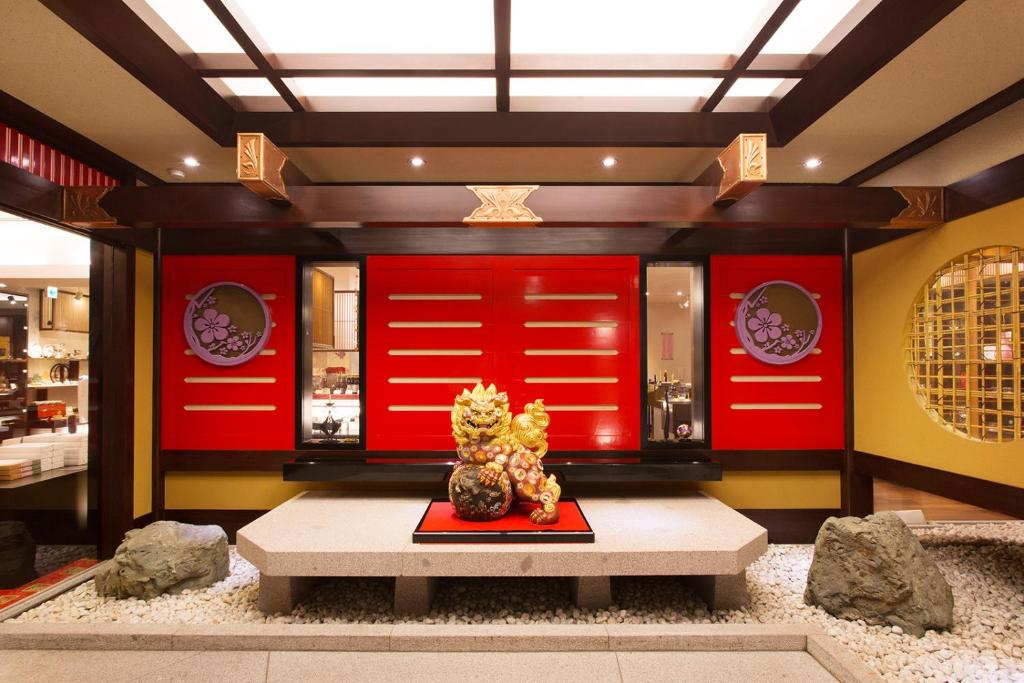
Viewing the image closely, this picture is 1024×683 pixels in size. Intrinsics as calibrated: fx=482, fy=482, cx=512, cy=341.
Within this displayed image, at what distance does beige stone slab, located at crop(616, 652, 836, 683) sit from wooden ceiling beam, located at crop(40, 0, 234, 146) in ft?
13.6

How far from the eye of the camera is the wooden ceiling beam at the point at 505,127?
11.7ft

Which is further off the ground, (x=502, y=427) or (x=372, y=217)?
(x=372, y=217)

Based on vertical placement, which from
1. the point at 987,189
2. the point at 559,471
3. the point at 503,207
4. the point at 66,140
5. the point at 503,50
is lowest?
the point at 559,471

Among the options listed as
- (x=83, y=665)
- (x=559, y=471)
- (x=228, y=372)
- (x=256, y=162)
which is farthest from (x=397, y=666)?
(x=228, y=372)

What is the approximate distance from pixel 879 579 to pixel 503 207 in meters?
3.28

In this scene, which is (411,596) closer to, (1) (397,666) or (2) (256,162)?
(1) (397,666)

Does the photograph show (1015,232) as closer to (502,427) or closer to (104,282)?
(502,427)

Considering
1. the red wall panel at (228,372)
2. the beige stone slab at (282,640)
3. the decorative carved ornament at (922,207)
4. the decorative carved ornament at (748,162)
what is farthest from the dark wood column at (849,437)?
the red wall panel at (228,372)

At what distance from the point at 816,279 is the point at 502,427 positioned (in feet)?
10.6

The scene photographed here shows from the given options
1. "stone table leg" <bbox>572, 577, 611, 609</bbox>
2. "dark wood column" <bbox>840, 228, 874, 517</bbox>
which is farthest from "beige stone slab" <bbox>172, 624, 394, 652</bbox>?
"dark wood column" <bbox>840, 228, 874, 517</bbox>

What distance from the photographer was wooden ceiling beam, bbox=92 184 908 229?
3154 mm

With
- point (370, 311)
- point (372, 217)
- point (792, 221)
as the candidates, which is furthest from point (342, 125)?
point (792, 221)

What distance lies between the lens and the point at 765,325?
14.3 ft

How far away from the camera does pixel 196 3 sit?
261 centimetres
